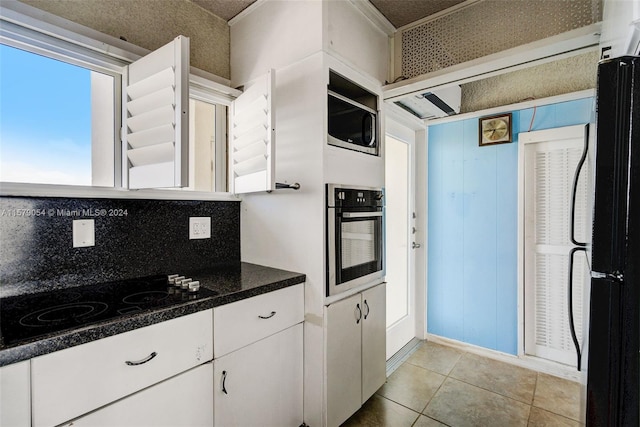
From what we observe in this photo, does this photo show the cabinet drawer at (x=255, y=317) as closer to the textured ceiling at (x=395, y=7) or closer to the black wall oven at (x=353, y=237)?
the black wall oven at (x=353, y=237)

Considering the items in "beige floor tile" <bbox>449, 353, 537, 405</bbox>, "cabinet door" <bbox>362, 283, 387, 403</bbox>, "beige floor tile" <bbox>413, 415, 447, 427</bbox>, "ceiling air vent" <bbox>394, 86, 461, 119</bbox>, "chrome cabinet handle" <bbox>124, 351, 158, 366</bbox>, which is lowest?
"beige floor tile" <bbox>413, 415, 447, 427</bbox>

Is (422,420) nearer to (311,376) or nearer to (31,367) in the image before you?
(311,376)

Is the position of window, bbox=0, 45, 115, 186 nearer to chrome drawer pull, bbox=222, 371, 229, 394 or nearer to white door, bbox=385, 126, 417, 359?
chrome drawer pull, bbox=222, 371, 229, 394

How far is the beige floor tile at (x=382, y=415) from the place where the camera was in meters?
1.86

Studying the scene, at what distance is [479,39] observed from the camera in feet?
5.56

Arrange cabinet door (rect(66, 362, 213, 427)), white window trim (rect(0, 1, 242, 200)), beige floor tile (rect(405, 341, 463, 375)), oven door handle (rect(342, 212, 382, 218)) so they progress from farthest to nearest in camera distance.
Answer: beige floor tile (rect(405, 341, 463, 375)) → oven door handle (rect(342, 212, 382, 218)) → white window trim (rect(0, 1, 242, 200)) → cabinet door (rect(66, 362, 213, 427))

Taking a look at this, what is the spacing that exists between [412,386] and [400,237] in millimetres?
1167

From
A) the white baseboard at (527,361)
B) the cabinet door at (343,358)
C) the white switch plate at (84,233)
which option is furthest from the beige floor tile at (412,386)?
the white switch plate at (84,233)

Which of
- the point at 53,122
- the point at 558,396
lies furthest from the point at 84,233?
the point at 558,396

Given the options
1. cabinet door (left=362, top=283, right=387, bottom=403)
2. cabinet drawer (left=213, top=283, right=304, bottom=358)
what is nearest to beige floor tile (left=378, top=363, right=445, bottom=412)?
cabinet door (left=362, top=283, right=387, bottom=403)

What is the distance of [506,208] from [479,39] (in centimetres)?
140

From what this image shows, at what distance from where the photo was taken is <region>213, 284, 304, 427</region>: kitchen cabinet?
1312 millimetres

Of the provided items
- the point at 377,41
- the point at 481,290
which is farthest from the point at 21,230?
the point at 481,290

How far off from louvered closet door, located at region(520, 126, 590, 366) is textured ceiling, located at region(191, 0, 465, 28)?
1252 mm
